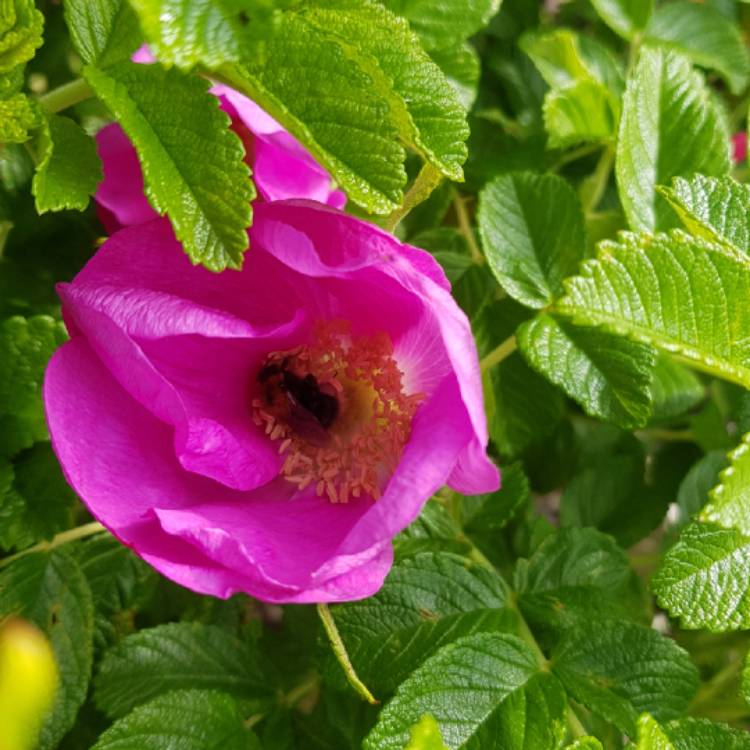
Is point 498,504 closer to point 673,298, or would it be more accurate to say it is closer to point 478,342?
point 478,342

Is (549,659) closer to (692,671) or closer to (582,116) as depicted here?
(692,671)

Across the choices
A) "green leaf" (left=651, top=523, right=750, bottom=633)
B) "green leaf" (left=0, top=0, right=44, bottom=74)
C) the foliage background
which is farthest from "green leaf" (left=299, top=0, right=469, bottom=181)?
"green leaf" (left=651, top=523, right=750, bottom=633)

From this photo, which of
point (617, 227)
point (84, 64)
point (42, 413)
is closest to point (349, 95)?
point (84, 64)

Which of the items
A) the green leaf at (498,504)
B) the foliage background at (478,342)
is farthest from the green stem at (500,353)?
the green leaf at (498,504)

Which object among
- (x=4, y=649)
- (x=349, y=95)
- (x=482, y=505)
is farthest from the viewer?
(x=482, y=505)

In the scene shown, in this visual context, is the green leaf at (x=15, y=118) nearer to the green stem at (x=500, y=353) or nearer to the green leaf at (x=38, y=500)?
the green leaf at (x=38, y=500)

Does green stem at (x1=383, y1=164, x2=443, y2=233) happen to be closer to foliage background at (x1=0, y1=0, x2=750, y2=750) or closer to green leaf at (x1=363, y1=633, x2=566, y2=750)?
foliage background at (x1=0, y1=0, x2=750, y2=750)
